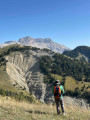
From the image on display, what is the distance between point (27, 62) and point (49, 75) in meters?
55.1

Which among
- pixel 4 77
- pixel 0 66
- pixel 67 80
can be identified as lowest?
pixel 67 80

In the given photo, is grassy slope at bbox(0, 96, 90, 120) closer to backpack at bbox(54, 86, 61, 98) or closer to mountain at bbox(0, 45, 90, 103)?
backpack at bbox(54, 86, 61, 98)

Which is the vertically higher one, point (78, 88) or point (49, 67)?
point (49, 67)

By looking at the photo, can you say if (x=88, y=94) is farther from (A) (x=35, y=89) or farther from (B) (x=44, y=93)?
(A) (x=35, y=89)

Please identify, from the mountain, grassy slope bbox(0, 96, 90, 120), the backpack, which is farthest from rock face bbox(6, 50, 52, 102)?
the backpack

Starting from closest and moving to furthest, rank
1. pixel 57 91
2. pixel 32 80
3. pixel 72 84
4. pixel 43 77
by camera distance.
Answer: pixel 57 91 → pixel 72 84 → pixel 32 80 → pixel 43 77

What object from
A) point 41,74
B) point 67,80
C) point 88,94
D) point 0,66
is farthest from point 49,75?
point 0,66

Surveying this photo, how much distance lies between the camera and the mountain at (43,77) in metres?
123

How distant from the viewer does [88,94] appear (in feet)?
401

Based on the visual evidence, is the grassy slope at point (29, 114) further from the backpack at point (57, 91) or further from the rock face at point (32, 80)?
the rock face at point (32, 80)

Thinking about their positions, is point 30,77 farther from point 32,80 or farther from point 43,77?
point 43,77

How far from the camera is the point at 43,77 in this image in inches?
5984

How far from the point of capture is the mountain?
12338 cm

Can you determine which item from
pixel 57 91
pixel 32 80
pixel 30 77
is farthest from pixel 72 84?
pixel 57 91
